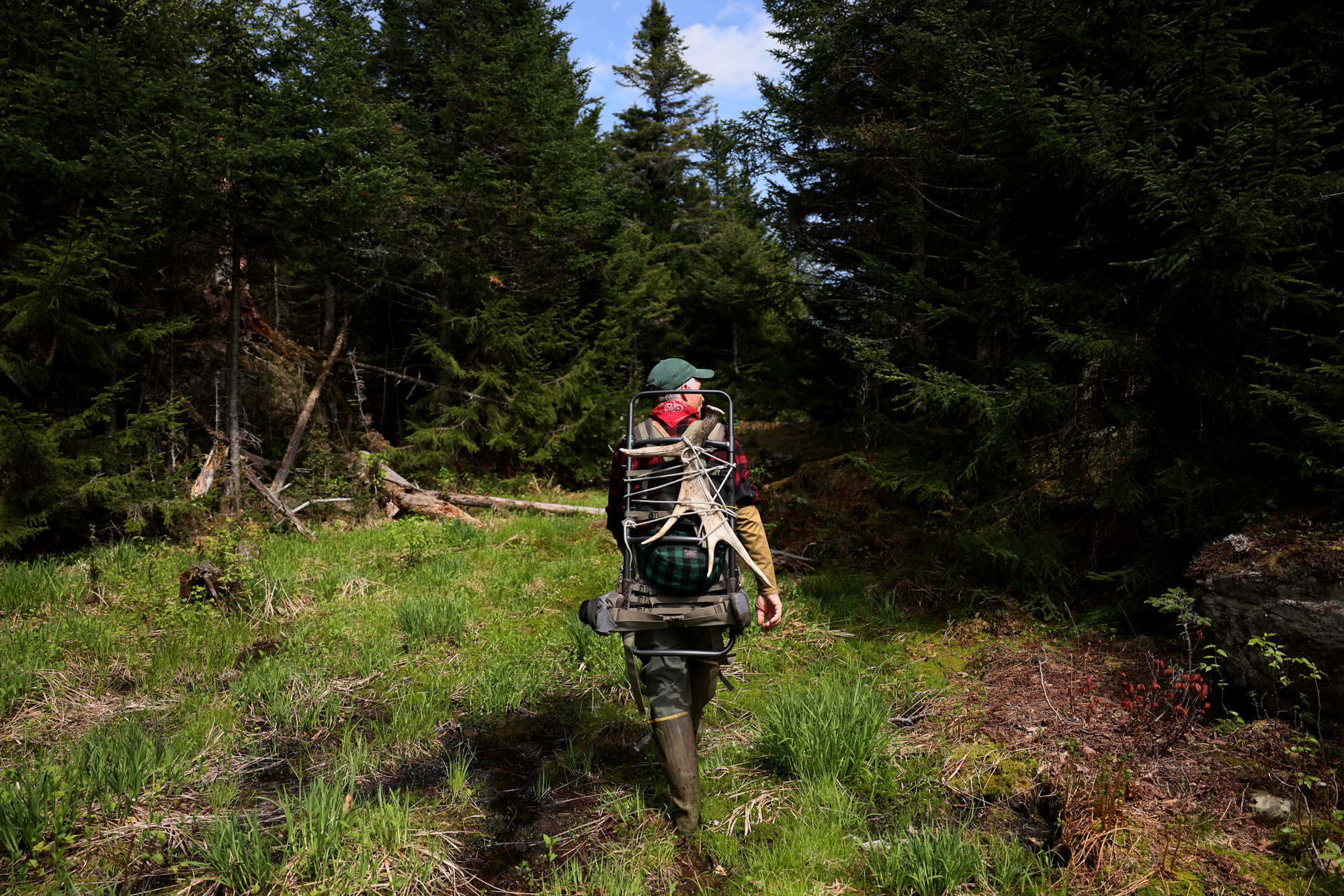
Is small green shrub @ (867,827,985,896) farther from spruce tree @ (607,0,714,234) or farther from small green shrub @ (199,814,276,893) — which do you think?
spruce tree @ (607,0,714,234)

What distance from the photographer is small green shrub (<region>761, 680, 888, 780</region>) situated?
11.6 ft

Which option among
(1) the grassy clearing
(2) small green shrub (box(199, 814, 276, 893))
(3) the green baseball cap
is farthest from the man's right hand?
(2) small green shrub (box(199, 814, 276, 893))

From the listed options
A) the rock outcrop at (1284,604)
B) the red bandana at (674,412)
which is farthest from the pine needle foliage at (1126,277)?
the red bandana at (674,412)

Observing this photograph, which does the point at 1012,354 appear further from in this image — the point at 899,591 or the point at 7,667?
the point at 7,667

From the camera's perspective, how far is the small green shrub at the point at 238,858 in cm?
269

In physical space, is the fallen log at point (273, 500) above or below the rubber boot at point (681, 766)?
above

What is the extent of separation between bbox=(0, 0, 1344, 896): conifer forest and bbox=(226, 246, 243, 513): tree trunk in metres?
0.06

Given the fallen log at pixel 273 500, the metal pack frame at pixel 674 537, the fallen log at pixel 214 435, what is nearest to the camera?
the metal pack frame at pixel 674 537

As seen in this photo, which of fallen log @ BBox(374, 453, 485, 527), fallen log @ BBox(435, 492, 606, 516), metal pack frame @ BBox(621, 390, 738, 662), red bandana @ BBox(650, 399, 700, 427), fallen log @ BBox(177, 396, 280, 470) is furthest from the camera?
fallen log @ BBox(435, 492, 606, 516)

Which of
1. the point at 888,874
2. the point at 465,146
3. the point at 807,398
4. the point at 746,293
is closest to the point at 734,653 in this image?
the point at 888,874

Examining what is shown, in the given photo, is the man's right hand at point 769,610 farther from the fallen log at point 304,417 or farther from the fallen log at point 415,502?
the fallen log at point 304,417

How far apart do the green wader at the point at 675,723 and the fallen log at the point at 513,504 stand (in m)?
7.95

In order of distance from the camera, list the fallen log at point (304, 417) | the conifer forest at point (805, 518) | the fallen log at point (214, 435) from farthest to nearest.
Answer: the fallen log at point (304, 417) < the fallen log at point (214, 435) < the conifer forest at point (805, 518)

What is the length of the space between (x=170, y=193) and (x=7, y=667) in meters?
5.77
